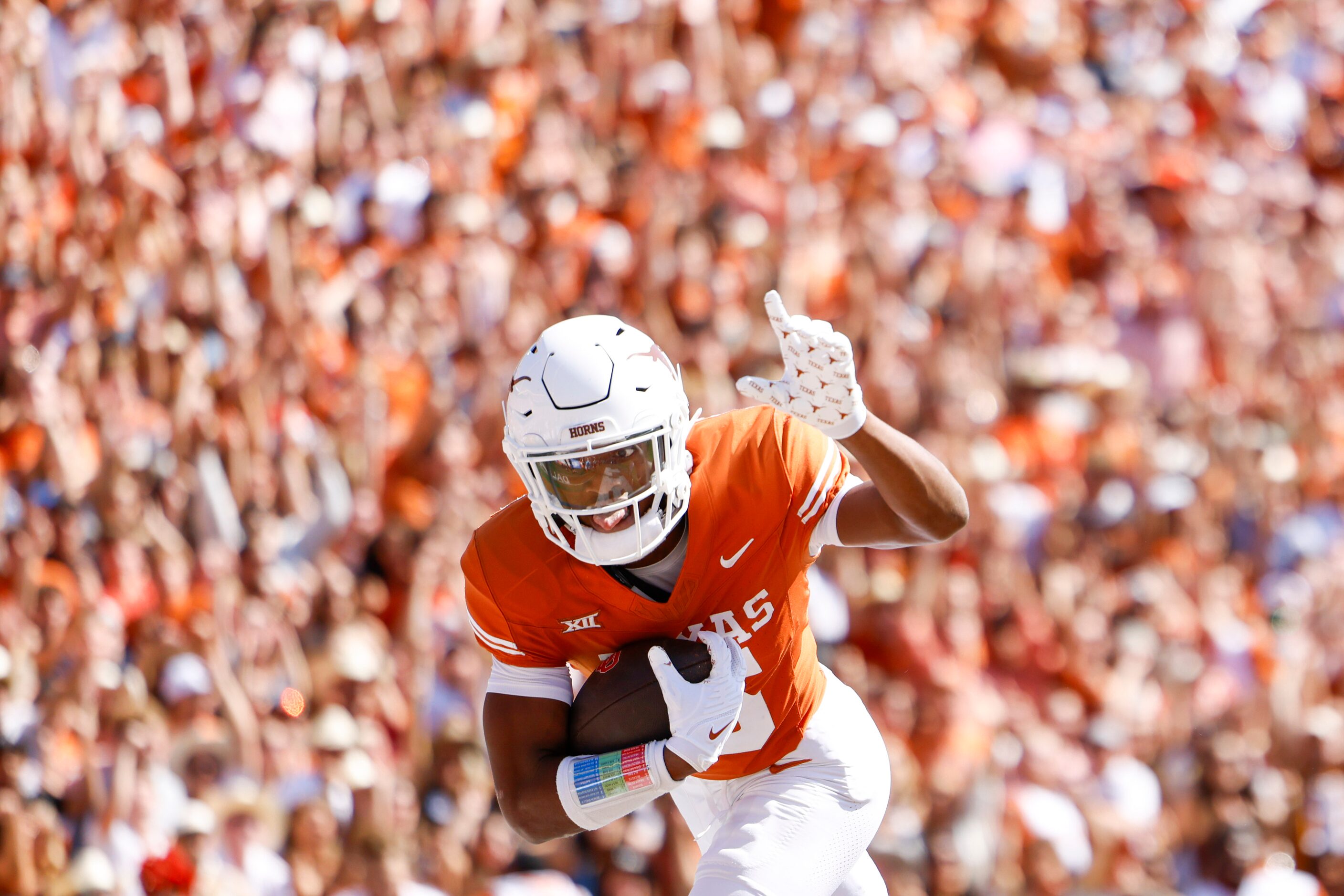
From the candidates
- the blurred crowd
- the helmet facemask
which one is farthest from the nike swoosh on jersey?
the blurred crowd

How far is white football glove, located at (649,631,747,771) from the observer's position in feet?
9.85

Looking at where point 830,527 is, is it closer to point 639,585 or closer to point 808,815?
point 639,585

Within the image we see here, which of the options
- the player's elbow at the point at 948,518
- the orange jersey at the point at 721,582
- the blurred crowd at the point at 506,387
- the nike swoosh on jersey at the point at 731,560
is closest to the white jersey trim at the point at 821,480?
the orange jersey at the point at 721,582

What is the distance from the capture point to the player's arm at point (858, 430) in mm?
2932

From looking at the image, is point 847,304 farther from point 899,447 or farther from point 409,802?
point 899,447

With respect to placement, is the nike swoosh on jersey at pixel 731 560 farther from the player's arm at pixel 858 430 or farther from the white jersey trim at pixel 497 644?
the white jersey trim at pixel 497 644

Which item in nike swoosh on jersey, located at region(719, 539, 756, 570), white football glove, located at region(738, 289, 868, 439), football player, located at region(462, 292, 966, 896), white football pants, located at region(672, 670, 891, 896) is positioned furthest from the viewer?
nike swoosh on jersey, located at region(719, 539, 756, 570)

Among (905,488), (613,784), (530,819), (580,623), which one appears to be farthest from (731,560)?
(530,819)

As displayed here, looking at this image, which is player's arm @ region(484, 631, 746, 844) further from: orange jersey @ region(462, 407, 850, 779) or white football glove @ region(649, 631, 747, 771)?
orange jersey @ region(462, 407, 850, 779)

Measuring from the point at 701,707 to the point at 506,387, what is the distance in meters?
3.67

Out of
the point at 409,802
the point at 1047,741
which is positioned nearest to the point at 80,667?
the point at 409,802

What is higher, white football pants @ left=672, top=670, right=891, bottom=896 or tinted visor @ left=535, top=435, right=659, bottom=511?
tinted visor @ left=535, top=435, right=659, bottom=511

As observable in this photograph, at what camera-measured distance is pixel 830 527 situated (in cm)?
334

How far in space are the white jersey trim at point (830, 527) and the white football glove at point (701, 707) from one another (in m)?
0.41
